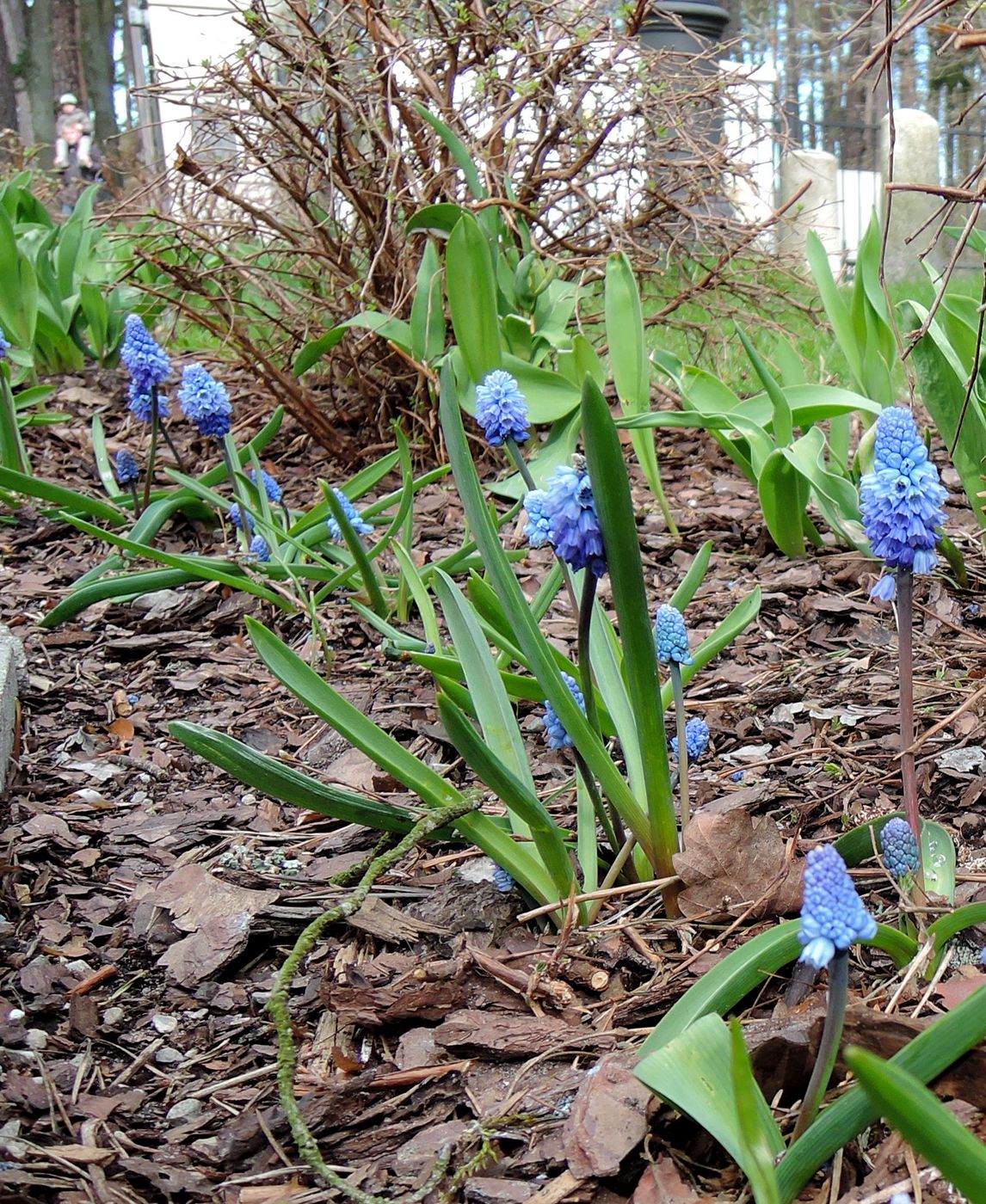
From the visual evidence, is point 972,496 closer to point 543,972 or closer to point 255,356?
point 543,972

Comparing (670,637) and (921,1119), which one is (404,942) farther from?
(921,1119)

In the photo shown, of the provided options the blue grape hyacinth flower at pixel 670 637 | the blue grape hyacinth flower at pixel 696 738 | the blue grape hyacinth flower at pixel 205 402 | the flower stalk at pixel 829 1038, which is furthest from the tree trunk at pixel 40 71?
the flower stalk at pixel 829 1038

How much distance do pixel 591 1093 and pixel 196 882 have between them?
79cm

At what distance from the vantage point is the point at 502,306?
134 inches

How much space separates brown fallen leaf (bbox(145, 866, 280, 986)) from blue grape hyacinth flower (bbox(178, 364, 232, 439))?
1367mm

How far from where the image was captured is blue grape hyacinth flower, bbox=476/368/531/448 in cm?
169

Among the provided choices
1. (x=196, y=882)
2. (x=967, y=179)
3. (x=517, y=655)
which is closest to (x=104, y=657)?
(x=196, y=882)

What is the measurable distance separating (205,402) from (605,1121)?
2.11 metres

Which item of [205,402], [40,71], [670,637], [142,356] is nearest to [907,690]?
[670,637]

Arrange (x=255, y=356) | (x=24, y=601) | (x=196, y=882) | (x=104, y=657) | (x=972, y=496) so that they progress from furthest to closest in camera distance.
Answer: (x=255, y=356)
(x=24, y=601)
(x=104, y=657)
(x=972, y=496)
(x=196, y=882)

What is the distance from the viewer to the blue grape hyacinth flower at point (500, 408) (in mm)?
1691

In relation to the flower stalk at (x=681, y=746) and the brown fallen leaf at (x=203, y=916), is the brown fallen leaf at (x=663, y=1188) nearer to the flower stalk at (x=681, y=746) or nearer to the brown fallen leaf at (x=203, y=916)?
the flower stalk at (x=681, y=746)

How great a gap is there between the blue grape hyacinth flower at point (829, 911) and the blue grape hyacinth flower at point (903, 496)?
0.41 meters

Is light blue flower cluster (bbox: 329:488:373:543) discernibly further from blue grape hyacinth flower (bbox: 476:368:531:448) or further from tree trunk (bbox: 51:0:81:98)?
tree trunk (bbox: 51:0:81:98)
